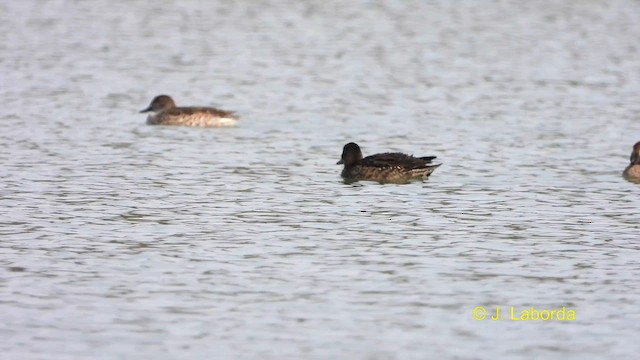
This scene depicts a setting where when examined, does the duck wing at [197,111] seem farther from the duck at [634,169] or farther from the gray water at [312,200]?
the duck at [634,169]

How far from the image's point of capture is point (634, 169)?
62.4 ft

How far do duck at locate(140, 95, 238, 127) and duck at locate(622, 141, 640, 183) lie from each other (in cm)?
695

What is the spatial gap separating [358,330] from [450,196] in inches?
264

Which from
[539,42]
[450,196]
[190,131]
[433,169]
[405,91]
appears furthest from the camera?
[539,42]

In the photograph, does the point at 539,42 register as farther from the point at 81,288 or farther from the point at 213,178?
the point at 81,288

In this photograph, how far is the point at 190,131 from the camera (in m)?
23.7

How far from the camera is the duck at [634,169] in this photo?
61.9 feet

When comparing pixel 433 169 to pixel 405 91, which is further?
pixel 405 91

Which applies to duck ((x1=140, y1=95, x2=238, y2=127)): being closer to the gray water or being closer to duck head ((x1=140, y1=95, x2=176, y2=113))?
duck head ((x1=140, y1=95, x2=176, y2=113))

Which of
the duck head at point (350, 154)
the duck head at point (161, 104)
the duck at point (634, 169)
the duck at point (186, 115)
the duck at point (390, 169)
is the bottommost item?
the duck at point (634, 169)

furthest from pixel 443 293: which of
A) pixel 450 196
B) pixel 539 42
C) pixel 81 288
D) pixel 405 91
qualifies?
pixel 539 42

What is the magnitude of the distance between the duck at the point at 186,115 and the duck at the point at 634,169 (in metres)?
6.95

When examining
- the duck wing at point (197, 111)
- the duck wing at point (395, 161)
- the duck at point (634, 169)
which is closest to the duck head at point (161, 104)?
the duck wing at point (197, 111)

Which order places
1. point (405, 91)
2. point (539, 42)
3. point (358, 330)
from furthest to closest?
point (539, 42)
point (405, 91)
point (358, 330)
